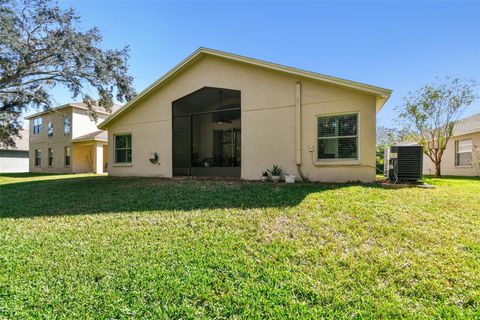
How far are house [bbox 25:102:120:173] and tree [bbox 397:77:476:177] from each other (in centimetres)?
2188

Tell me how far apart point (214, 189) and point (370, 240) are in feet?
16.5

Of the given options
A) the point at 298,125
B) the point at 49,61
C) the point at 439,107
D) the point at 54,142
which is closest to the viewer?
the point at 298,125

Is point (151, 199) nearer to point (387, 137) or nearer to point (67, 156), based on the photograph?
point (67, 156)

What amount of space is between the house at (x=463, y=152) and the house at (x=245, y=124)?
10.2 meters

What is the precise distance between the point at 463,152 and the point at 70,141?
28587mm

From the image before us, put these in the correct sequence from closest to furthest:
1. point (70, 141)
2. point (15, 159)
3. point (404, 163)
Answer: point (404, 163) → point (70, 141) → point (15, 159)

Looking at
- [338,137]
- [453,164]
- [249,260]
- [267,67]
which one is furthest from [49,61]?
[453,164]

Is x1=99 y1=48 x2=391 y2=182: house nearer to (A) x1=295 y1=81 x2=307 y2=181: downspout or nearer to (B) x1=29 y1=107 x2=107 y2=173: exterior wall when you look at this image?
(A) x1=295 y1=81 x2=307 y2=181: downspout

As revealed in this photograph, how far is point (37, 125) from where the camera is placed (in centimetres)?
2570

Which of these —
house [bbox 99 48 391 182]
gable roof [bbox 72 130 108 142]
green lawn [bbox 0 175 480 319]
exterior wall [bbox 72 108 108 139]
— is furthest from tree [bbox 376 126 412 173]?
exterior wall [bbox 72 108 108 139]

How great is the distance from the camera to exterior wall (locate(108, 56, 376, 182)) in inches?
344

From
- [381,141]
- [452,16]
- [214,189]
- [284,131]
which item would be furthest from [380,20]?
[381,141]

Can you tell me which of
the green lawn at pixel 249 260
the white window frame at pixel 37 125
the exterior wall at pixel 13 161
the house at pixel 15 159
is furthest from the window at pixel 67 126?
the green lawn at pixel 249 260

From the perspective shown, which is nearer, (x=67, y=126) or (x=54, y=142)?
(x=67, y=126)
